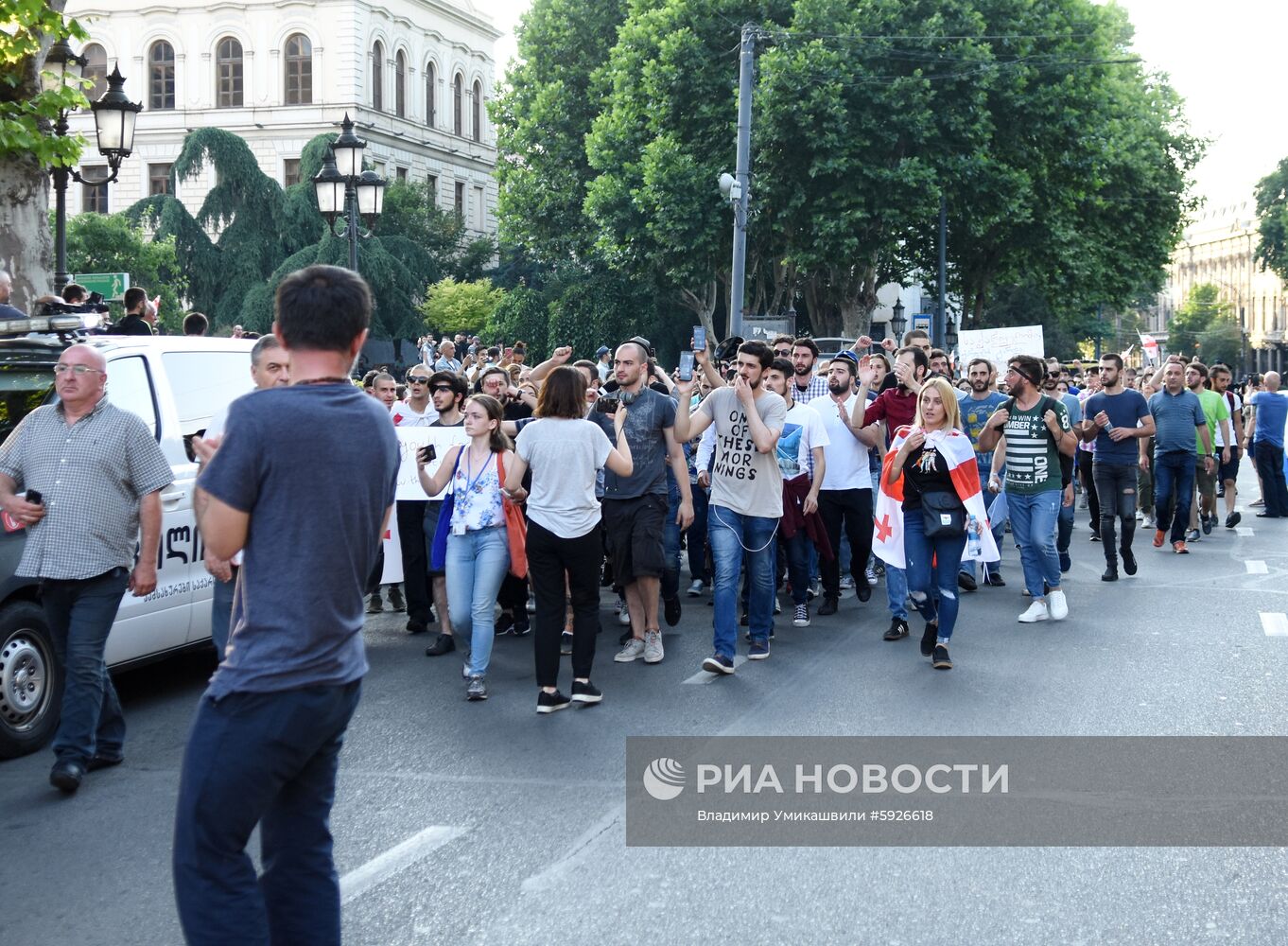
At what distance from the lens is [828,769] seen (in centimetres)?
634

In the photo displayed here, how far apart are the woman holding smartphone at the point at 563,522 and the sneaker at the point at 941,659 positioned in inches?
80.5

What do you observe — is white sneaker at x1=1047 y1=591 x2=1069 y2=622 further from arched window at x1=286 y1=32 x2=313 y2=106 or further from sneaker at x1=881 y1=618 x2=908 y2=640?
arched window at x1=286 y1=32 x2=313 y2=106

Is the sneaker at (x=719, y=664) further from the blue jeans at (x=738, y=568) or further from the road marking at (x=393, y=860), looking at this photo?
the road marking at (x=393, y=860)

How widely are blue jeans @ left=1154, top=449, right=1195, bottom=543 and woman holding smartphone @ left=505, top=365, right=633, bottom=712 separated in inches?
336

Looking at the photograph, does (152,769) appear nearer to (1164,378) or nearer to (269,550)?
(269,550)

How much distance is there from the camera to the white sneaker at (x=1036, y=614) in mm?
10484

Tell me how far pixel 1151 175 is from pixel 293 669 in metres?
43.9

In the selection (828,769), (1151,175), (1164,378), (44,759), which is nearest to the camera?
(828,769)

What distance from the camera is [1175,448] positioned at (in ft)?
48.2

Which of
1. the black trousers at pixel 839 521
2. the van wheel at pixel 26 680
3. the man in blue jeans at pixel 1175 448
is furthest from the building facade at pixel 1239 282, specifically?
the van wheel at pixel 26 680

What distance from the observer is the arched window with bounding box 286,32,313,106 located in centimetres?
6750

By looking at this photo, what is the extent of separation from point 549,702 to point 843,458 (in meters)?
4.24

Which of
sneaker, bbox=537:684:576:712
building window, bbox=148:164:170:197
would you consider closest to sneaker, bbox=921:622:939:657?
sneaker, bbox=537:684:576:712

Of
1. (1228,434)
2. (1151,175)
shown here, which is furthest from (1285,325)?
(1228,434)
